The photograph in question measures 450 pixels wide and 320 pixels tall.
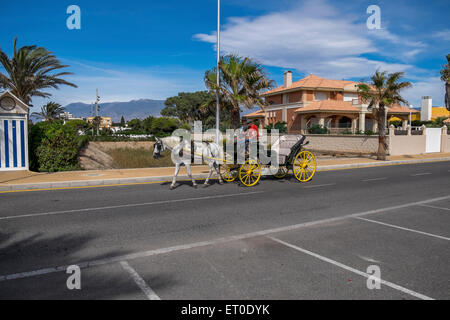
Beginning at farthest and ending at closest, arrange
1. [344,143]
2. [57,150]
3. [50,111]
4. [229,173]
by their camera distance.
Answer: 1. [50,111]
2. [344,143]
3. [57,150]
4. [229,173]

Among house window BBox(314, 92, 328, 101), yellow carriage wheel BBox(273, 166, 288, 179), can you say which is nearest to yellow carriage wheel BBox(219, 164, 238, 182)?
yellow carriage wheel BBox(273, 166, 288, 179)

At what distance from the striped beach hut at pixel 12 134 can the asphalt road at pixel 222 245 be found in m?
4.15

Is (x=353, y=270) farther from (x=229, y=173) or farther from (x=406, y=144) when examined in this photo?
(x=406, y=144)

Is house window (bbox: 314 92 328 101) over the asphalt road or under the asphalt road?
over

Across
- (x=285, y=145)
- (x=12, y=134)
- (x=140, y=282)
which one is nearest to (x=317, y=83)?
(x=285, y=145)

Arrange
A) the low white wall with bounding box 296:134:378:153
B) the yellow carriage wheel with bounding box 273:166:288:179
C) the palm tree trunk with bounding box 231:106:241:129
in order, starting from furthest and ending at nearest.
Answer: the low white wall with bounding box 296:134:378:153 → the palm tree trunk with bounding box 231:106:241:129 → the yellow carriage wheel with bounding box 273:166:288:179

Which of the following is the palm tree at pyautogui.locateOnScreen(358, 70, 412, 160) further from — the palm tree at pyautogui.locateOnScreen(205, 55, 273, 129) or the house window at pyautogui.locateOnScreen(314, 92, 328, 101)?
the house window at pyautogui.locateOnScreen(314, 92, 328, 101)

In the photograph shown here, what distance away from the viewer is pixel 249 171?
12.0m

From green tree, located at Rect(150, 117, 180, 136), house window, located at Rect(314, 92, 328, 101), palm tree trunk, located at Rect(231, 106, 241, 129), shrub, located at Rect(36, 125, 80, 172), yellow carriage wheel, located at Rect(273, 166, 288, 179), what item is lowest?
yellow carriage wheel, located at Rect(273, 166, 288, 179)

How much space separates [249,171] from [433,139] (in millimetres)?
27012

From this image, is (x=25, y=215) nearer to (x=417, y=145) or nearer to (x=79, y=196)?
(x=79, y=196)

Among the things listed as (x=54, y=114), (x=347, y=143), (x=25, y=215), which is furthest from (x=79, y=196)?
(x=54, y=114)

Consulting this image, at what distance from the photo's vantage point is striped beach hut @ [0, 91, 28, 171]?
1370 centimetres

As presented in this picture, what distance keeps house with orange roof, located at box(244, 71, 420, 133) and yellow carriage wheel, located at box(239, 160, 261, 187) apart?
30.8 m
